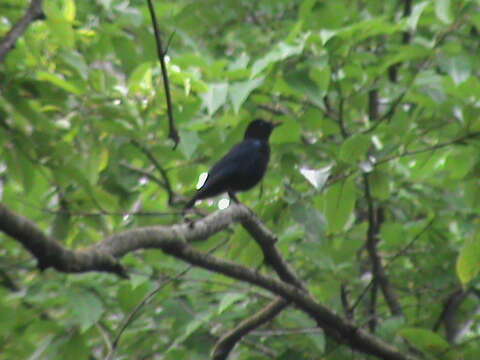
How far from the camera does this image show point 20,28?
2.82m

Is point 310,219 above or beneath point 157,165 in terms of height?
beneath

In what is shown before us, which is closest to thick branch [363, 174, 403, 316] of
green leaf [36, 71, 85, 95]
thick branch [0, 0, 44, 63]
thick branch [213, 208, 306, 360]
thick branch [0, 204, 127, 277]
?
thick branch [213, 208, 306, 360]

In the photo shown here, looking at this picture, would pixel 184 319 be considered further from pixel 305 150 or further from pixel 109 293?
pixel 305 150

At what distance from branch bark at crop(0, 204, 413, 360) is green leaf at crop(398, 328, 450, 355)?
0.76ft

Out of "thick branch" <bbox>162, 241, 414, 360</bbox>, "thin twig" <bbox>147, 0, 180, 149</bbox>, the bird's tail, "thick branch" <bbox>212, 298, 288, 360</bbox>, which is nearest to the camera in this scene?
"thin twig" <bbox>147, 0, 180, 149</bbox>

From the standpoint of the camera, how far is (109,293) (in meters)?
3.73

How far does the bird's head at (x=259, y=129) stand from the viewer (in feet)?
12.9

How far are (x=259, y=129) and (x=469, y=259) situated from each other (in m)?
1.47

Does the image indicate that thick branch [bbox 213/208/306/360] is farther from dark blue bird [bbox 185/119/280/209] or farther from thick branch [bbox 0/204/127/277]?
thick branch [bbox 0/204/127/277]

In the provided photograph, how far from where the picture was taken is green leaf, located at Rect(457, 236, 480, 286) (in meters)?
2.89

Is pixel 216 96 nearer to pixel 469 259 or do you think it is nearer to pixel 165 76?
pixel 165 76

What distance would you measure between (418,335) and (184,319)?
1051 millimetres

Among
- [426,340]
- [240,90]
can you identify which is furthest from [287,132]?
[426,340]

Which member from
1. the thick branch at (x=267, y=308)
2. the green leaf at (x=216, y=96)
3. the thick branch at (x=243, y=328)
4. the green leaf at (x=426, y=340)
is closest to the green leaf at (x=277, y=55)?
the green leaf at (x=216, y=96)
